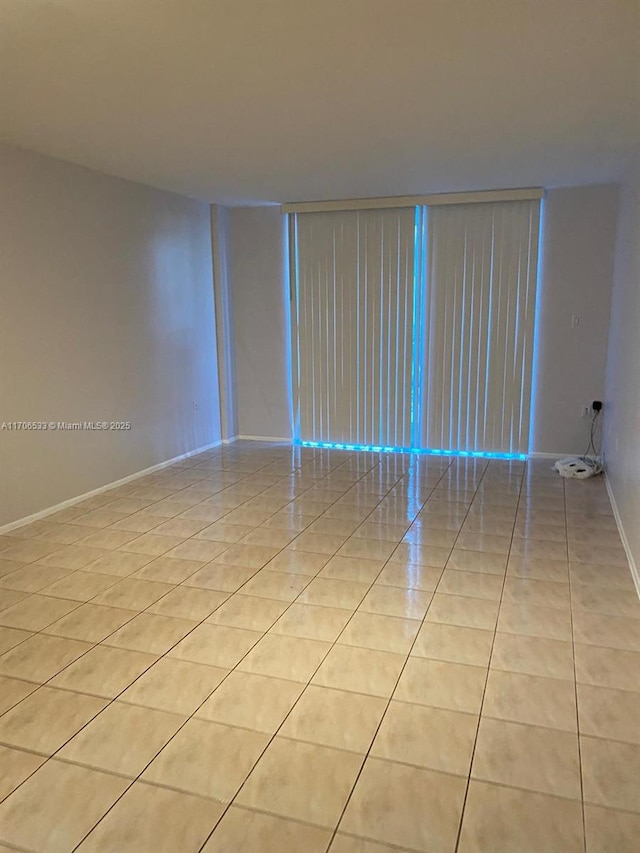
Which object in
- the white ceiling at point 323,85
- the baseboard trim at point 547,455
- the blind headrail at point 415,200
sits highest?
the blind headrail at point 415,200

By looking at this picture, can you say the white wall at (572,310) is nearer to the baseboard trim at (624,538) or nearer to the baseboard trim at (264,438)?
→ the baseboard trim at (624,538)

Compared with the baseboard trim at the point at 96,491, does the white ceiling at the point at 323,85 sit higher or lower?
higher

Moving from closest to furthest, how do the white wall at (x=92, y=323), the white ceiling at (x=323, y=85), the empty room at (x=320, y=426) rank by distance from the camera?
the empty room at (x=320, y=426) < the white ceiling at (x=323, y=85) < the white wall at (x=92, y=323)

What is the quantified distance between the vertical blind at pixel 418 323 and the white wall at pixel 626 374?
78 centimetres

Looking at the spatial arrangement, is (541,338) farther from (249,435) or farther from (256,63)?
(256,63)

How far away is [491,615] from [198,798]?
154 cm

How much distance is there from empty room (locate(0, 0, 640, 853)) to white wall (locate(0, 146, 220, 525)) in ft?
0.08

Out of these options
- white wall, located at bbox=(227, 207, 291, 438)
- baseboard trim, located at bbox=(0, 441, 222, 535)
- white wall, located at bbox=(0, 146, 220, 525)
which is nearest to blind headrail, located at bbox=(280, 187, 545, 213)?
white wall, located at bbox=(227, 207, 291, 438)

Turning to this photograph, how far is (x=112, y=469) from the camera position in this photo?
16.1 ft

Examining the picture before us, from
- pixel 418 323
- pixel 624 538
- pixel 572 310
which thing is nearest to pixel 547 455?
pixel 572 310

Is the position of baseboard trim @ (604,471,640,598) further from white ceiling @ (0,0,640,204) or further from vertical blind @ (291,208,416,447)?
white ceiling @ (0,0,640,204)

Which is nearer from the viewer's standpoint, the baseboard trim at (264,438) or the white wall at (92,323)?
the white wall at (92,323)

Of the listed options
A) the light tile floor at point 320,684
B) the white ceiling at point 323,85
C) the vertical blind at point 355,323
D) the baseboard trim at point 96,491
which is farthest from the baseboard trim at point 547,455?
the baseboard trim at point 96,491

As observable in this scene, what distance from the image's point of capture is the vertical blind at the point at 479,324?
5.47 metres
